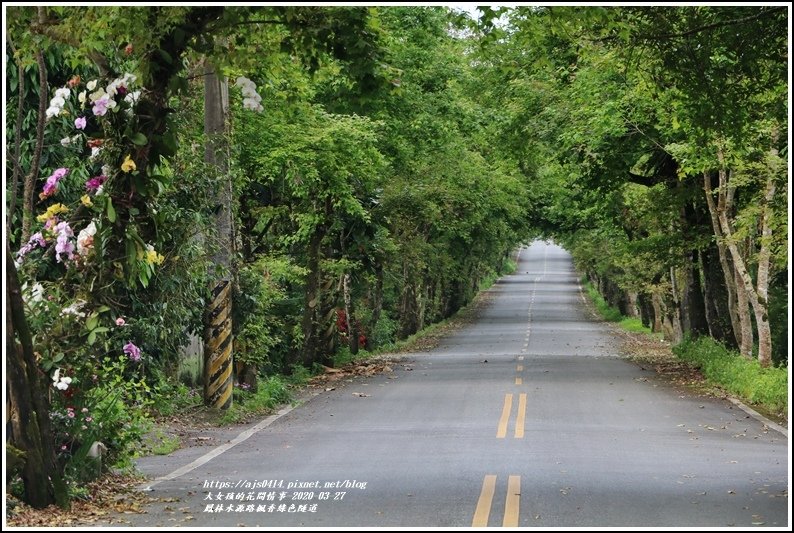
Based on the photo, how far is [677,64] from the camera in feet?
43.4

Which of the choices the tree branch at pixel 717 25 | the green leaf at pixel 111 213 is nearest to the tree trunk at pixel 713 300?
the tree branch at pixel 717 25

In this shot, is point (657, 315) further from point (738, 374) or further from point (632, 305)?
point (738, 374)

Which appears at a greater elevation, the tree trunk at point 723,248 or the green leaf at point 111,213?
the green leaf at point 111,213

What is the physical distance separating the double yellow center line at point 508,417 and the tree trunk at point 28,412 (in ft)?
25.0

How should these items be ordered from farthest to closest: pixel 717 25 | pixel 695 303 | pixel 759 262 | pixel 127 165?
1. pixel 695 303
2. pixel 759 262
3. pixel 717 25
4. pixel 127 165

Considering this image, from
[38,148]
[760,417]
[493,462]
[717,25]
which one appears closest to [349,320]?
[760,417]

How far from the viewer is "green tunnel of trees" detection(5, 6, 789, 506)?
11.1 m

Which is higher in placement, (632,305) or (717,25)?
(717,25)

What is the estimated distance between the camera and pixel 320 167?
27656mm

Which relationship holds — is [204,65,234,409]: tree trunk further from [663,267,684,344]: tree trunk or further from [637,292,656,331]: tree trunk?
[637,292,656,331]: tree trunk

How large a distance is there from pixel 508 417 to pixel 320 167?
1032 centimetres

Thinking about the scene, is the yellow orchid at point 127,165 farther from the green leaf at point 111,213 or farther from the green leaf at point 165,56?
the green leaf at point 165,56

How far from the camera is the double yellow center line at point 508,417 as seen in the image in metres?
16.7

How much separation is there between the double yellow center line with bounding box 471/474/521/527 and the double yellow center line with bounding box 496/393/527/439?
175 inches
